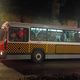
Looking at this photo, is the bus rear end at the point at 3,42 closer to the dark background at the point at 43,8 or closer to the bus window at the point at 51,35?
the bus window at the point at 51,35

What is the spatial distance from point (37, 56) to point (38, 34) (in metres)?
1.48

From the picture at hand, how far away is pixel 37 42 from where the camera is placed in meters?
20.3

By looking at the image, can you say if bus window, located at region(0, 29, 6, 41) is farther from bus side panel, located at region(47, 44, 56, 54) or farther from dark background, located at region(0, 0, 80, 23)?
dark background, located at region(0, 0, 80, 23)

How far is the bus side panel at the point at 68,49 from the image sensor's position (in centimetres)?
2116

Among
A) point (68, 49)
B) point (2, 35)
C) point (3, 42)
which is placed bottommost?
point (68, 49)

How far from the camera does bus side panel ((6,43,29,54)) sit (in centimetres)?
1914

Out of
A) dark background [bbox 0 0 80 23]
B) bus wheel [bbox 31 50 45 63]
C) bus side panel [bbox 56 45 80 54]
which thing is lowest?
bus wheel [bbox 31 50 45 63]

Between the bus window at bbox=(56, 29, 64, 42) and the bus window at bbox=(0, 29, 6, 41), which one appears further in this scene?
the bus window at bbox=(56, 29, 64, 42)

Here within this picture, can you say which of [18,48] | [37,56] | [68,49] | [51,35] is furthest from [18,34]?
[68,49]

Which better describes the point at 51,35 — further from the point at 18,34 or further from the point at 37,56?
the point at 18,34

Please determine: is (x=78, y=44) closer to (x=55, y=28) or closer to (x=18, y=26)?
(x=55, y=28)

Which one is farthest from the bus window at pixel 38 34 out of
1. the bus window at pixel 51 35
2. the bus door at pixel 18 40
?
the bus door at pixel 18 40

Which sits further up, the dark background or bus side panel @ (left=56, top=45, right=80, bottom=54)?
the dark background

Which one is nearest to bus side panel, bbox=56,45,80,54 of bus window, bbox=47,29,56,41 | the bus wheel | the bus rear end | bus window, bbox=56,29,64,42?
bus window, bbox=56,29,64,42
